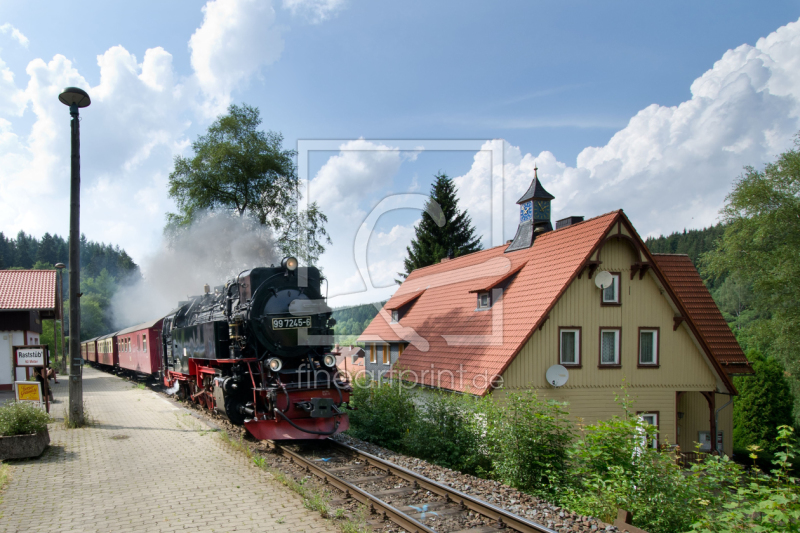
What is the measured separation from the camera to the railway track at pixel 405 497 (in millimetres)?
5832

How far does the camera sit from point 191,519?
587 cm

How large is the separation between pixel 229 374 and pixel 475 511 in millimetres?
6118

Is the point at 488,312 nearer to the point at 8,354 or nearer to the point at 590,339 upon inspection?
the point at 590,339

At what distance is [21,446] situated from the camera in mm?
8477

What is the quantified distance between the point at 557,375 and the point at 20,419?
39.9ft

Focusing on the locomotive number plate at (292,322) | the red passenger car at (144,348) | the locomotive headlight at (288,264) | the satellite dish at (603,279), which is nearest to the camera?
the locomotive number plate at (292,322)

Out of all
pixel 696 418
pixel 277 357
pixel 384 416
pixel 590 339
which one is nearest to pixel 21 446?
pixel 277 357

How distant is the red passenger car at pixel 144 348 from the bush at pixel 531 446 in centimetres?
1439

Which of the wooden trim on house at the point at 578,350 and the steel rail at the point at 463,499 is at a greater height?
the wooden trim on house at the point at 578,350

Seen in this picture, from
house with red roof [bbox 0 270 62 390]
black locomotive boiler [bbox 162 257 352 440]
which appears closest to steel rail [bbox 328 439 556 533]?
black locomotive boiler [bbox 162 257 352 440]

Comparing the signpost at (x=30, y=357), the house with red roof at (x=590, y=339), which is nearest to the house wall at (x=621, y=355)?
the house with red roof at (x=590, y=339)

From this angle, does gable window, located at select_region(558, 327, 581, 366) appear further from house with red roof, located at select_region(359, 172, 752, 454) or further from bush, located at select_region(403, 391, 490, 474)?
bush, located at select_region(403, 391, 490, 474)

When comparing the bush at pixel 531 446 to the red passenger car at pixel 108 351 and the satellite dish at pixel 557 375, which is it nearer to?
the satellite dish at pixel 557 375

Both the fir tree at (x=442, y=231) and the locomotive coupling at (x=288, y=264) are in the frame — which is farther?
the fir tree at (x=442, y=231)
